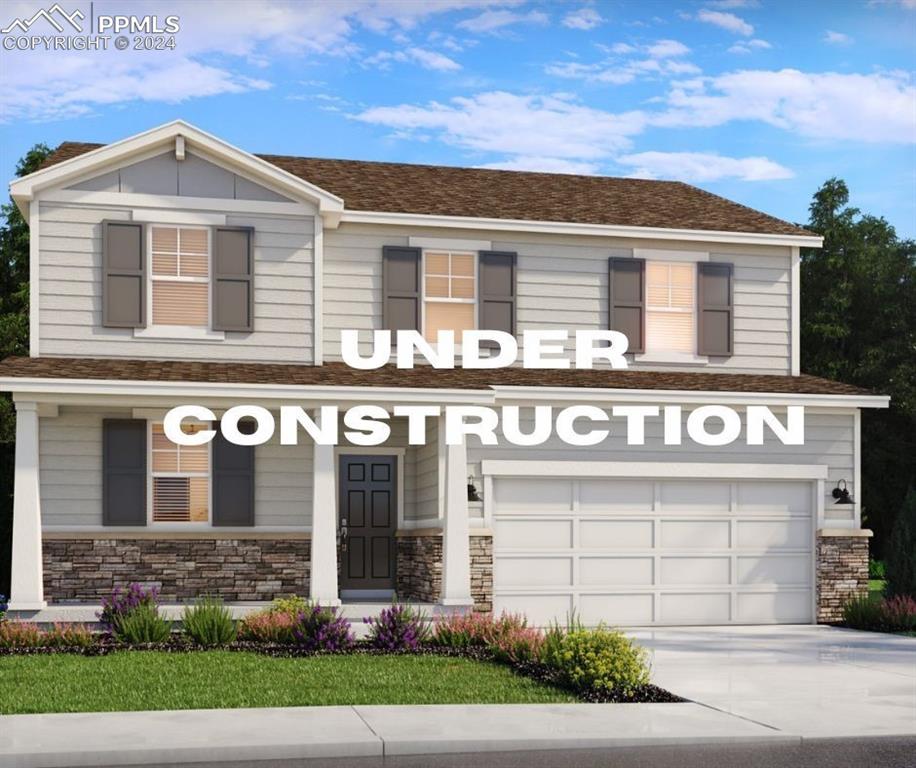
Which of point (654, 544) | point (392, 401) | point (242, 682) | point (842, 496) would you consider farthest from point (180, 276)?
point (842, 496)

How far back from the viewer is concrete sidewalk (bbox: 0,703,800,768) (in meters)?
10.1

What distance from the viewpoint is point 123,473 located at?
20.8 meters

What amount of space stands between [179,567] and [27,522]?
3.20 metres

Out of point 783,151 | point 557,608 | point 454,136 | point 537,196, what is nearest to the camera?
point 557,608

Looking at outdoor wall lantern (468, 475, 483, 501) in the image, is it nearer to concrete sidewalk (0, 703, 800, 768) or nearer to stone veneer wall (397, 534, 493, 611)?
stone veneer wall (397, 534, 493, 611)

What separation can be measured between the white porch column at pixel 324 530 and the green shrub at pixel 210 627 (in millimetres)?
2692

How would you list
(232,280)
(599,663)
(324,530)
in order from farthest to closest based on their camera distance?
(232,280) → (324,530) → (599,663)

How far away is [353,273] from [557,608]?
622 cm

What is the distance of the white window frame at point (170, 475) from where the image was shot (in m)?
21.0

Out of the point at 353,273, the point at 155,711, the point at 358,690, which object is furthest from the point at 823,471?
the point at 155,711

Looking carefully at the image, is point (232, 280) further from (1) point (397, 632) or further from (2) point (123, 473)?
(1) point (397, 632)

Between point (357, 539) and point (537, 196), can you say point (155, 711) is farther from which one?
point (537, 196)

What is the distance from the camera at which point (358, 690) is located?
13.1 m

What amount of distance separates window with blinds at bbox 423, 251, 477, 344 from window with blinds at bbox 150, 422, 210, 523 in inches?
168
